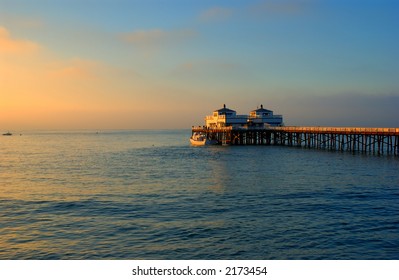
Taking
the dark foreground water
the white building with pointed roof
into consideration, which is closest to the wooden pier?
the white building with pointed roof

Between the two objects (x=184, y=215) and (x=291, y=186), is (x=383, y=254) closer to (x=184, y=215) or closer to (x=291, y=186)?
(x=184, y=215)

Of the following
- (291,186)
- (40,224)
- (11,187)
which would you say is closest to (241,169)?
(291,186)

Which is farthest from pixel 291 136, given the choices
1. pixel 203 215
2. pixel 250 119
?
pixel 203 215

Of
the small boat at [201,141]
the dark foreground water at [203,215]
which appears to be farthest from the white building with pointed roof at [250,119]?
the dark foreground water at [203,215]

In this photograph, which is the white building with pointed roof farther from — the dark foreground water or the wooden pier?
the dark foreground water

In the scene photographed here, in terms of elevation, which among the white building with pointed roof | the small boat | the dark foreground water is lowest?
the dark foreground water

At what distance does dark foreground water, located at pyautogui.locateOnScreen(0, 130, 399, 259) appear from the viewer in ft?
64.3

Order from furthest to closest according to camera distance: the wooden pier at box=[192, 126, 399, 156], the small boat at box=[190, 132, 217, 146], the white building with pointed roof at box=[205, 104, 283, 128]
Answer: the white building with pointed roof at box=[205, 104, 283, 128], the small boat at box=[190, 132, 217, 146], the wooden pier at box=[192, 126, 399, 156]

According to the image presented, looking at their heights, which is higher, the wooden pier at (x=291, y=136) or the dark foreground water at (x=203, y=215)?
the wooden pier at (x=291, y=136)

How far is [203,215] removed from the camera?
2592cm

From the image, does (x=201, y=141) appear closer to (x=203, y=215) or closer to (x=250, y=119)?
(x=250, y=119)

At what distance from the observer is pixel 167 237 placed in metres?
21.3

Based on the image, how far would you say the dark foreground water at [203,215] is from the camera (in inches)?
771

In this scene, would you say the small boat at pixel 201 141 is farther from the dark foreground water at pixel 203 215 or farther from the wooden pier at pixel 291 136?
the dark foreground water at pixel 203 215
